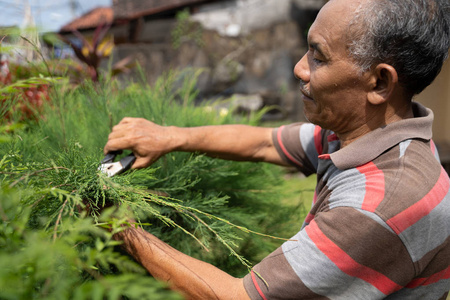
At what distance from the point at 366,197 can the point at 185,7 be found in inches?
265

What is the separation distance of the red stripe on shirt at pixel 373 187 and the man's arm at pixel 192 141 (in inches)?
21.9

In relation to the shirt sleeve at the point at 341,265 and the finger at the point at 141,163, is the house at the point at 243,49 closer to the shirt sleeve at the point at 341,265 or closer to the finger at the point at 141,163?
the finger at the point at 141,163

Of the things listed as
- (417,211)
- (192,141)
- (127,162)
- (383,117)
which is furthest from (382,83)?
(127,162)

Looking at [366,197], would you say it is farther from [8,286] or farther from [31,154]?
[31,154]

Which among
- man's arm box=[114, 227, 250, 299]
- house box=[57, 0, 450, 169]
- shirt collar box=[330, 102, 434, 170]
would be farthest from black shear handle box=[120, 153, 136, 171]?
house box=[57, 0, 450, 169]

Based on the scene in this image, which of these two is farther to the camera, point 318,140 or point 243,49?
point 243,49

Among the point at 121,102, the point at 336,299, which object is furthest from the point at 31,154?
the point at 336,299

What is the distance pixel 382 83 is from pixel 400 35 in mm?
120

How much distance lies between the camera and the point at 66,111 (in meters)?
1.47

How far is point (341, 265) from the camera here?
32.0 inches

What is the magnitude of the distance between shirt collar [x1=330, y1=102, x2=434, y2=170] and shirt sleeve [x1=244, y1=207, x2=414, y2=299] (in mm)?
169

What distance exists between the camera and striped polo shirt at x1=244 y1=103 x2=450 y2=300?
2.66 feet

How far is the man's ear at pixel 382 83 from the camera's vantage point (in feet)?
2.98

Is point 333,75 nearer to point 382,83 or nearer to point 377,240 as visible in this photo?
point 382,83
